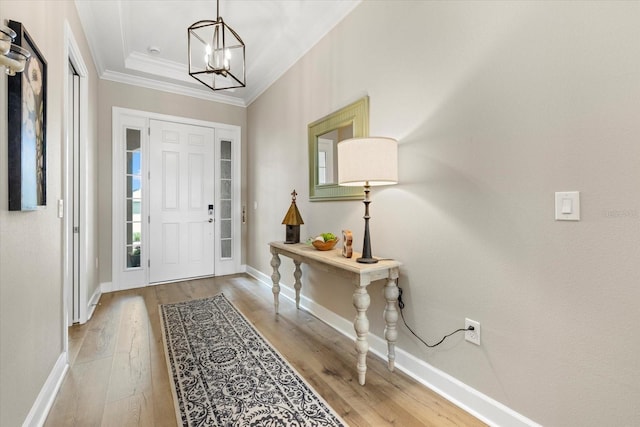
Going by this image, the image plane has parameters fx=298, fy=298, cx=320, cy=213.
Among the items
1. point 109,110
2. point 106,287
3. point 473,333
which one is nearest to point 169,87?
point 109,110

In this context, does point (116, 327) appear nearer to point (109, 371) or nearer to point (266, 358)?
point (109, 371)

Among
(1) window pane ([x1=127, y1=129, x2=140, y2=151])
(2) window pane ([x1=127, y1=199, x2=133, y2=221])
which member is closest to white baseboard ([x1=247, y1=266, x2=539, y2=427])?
(2) window pane ([x1=127, y1=199, x2=133, y2=221])

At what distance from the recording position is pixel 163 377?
1860 mm

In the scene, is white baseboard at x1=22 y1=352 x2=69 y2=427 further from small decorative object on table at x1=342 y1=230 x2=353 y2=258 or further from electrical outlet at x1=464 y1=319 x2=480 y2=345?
electrical outlet at x1=464 y1=319 x2=480 y2=345

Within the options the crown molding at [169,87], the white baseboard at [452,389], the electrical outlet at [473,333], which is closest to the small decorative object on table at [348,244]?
the white baseboard at [452,389]

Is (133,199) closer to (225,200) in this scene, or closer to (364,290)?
(225,200)

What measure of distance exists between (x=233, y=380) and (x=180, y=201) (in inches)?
116

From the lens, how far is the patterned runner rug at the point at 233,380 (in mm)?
1511

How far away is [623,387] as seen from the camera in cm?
108

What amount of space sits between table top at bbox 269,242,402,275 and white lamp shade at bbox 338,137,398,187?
0.51 m

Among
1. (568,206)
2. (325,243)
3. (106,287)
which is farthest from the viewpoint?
(106,287)

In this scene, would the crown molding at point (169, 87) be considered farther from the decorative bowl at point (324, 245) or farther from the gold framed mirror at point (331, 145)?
the decorative bowl at point (324, 245)

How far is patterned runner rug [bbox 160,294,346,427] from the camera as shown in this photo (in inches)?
59.5

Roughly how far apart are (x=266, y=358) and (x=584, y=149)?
209cm
